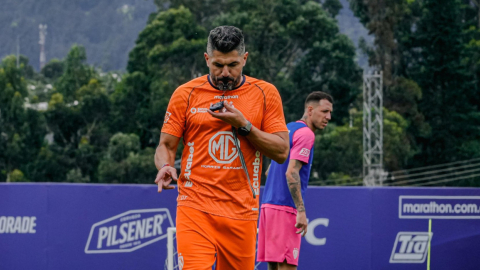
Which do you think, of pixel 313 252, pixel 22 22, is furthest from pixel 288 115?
pixel 22 22

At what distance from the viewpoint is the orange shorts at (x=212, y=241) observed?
16.2 feet

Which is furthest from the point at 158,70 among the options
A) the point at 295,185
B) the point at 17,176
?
the point at 295,185

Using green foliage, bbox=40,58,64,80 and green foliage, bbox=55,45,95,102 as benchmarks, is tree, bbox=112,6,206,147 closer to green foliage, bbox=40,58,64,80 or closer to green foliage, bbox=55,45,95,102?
green foliage, bbox=55,45,95,102

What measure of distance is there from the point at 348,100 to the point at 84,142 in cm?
1643

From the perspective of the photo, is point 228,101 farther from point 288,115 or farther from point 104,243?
point 288,115

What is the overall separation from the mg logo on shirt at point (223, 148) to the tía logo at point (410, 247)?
6365mm

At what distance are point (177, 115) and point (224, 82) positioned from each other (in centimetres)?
38

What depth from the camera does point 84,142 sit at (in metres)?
49.4

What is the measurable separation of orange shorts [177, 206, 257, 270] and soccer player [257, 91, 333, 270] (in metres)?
2.10

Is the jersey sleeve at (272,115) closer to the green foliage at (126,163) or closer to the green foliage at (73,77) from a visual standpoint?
the green foliage at (126,163)

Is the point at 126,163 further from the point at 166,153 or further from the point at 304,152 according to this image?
the point at 166,153

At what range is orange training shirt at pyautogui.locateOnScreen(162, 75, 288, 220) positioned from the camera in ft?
16.4

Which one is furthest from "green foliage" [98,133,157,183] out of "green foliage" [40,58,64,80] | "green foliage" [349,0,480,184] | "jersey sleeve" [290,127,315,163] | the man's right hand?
"green foliage" [40,58,64,80]

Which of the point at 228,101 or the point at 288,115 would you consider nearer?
the point at 228,101
